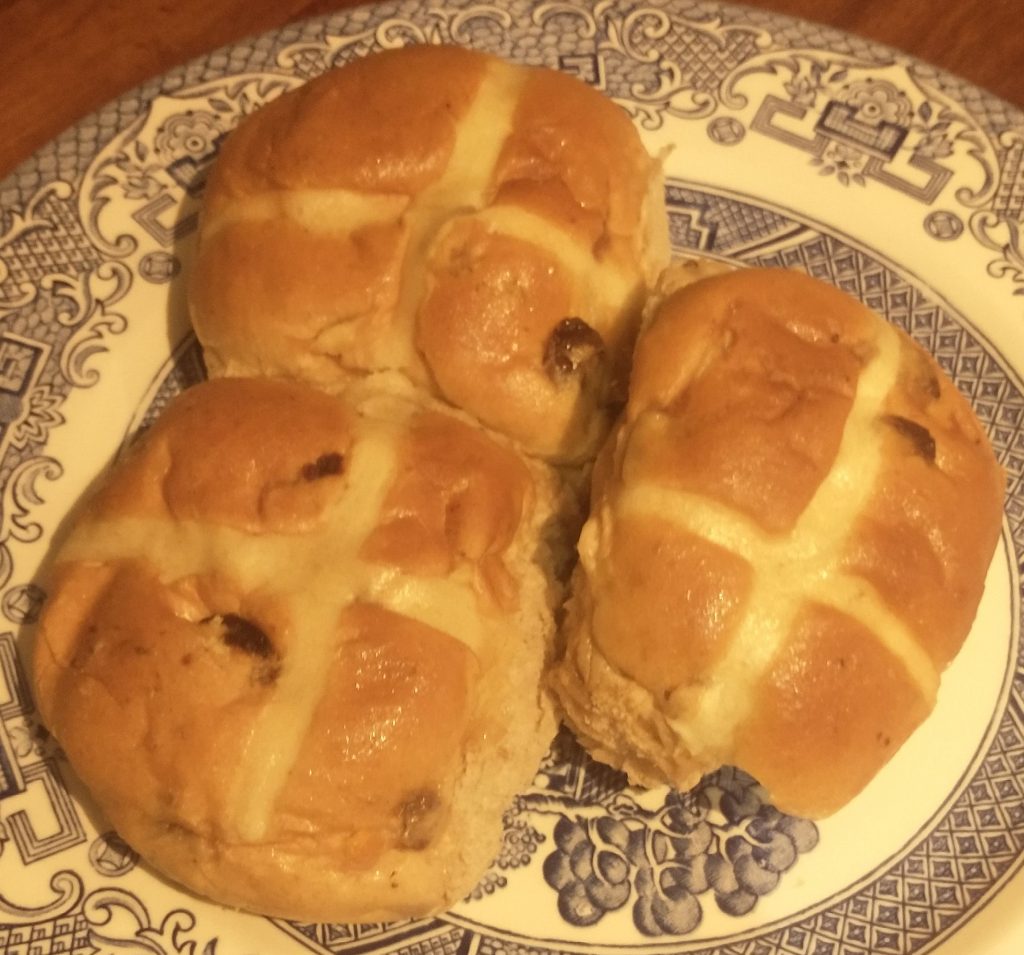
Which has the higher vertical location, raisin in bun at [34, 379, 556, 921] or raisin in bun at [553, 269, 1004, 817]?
raisin in bun at [553, 269, 1004, 817]

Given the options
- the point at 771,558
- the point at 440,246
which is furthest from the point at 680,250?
the point at 771,558

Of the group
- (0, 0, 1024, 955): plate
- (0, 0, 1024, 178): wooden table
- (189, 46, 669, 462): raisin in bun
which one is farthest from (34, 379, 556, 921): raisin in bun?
(0, 0, 1024, 178): wooden table

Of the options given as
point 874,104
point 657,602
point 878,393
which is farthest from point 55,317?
point 874,104

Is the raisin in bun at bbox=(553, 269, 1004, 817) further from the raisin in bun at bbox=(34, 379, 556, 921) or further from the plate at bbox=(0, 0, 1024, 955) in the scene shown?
the plate at bbox=(0, 0, 1024, 955)

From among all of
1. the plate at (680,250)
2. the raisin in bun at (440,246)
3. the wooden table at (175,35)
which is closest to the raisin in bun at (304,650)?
the raisin in bun at (440,246)

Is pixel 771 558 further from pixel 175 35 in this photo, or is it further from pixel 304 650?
pixel 175 35
